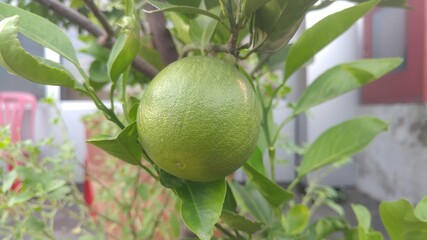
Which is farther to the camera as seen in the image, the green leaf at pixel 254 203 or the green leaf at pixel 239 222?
the green leaf at pixel 254 203

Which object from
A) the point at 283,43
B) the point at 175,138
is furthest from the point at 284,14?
the point at 175,138

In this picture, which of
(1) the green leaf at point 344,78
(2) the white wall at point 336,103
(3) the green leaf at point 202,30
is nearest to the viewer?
(3) the green leaf at point 202,30

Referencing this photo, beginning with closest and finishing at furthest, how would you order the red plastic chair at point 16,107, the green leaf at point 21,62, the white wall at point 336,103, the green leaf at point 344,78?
the green leaf at point 21,62
the green leaf at point 344,78
the red plastic chair at point 16,107
the white wall at point 336,103

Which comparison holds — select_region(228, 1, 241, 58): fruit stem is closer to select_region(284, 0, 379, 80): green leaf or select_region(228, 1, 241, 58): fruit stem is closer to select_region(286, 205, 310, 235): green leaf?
select_region(284, 0, 379, 80): green leaf

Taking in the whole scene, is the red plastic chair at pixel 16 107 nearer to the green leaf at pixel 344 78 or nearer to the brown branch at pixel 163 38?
the brown branch at pixel 163 38

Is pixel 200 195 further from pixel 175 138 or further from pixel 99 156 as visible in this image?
pixel 99 156

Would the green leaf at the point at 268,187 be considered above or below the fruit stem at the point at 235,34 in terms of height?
below

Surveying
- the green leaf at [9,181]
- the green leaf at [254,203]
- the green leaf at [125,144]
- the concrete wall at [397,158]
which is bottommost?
the concrete wall at [397,158]

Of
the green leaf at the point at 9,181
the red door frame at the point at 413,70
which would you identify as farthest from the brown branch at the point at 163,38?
the red door frame at the point at 413,70
